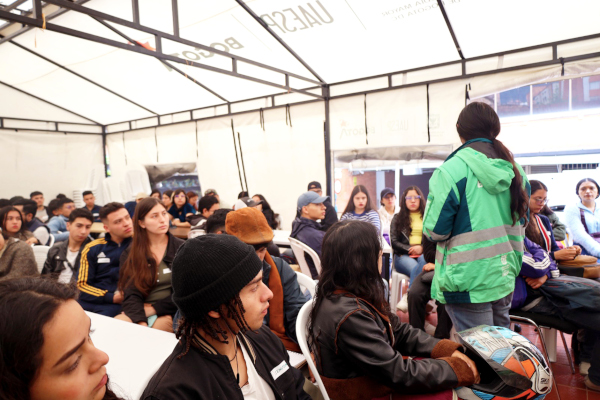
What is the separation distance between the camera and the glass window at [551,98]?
7472 mm

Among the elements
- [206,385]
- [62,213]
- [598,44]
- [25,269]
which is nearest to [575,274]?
[598,44]

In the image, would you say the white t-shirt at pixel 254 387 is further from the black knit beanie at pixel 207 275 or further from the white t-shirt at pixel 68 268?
the white t-shirt at pixel 68 268

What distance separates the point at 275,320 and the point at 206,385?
93 cm

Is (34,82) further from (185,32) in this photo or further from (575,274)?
(575,274)

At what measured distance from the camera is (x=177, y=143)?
809 cm

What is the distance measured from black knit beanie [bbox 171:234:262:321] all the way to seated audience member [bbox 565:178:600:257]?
406 cm

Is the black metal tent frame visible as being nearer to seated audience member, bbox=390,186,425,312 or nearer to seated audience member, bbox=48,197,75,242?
seated audience member, bbox=390,186,425,312

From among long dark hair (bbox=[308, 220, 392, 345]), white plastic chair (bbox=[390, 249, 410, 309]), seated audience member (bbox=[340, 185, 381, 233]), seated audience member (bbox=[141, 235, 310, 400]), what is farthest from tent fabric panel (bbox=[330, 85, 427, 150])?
seated audience member (bbox=[141, 235, 310, 400])

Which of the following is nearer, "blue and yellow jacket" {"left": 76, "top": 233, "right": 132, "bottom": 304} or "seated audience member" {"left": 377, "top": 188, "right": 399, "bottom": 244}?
"blue and yellow jacket" {"left": 76, "top": 233, "right": 132, "bottom": 304}

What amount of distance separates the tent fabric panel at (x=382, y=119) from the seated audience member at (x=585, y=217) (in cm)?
193

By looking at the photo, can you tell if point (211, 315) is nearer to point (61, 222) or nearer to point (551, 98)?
point (61, 222)

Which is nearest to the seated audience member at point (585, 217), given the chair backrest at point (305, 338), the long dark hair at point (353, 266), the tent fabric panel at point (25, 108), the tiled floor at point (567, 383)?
the tiled floor at point (567, 383)

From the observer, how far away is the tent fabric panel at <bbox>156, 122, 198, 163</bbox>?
787cm

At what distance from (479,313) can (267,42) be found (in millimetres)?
4119
